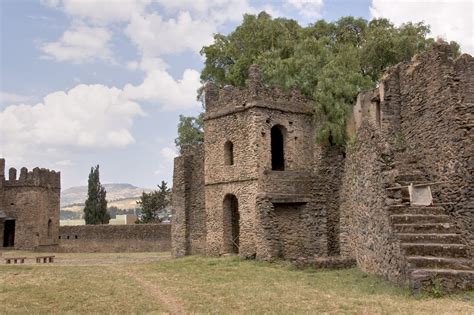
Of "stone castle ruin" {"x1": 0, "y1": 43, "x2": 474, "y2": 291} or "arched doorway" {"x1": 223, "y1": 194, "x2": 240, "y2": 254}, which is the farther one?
"arched doorway" {"x1": 223, "y1": 194, "x2": 240, "y2": 254}

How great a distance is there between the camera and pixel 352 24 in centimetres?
3647

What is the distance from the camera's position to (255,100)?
22.8m

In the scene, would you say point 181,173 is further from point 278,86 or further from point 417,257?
point 417,257

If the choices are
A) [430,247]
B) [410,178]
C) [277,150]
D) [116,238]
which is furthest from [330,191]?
[116,238]

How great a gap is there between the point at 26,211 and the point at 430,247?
34654 millimetres

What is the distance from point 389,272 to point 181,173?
50.3ft

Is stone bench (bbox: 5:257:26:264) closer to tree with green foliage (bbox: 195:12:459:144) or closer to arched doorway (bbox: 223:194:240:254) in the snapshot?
arched doorway (bbox: 223:194:240:254)

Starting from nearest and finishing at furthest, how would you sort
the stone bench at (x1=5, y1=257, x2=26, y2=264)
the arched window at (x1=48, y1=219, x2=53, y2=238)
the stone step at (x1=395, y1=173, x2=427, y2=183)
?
the stone step at (x1=395, y1=173, x2=427, y2=183) < the stone bench at (x1=5, y1=257, x2=26, y2=264) < the arched window at (x1=48, y1=219, x2=53, y2=238)

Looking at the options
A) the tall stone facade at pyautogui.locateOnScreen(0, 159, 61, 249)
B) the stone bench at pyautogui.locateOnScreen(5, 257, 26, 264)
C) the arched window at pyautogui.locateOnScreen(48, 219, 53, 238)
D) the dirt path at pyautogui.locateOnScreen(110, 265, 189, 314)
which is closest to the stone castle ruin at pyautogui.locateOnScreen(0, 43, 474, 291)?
the dirt path at pyautogui.locateOnScreen(110, 265, 189, 314)

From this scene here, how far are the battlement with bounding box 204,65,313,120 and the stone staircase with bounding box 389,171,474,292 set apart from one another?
9185mm

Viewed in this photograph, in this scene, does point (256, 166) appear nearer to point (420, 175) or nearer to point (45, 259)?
point (420, 175)

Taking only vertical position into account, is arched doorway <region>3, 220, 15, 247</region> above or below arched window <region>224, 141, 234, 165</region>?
below

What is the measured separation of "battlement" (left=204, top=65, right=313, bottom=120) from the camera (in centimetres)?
2292

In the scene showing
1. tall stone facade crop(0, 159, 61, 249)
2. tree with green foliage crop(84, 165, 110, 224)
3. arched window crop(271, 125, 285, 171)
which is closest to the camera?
arched window crop(271, 125, 285, 171)
